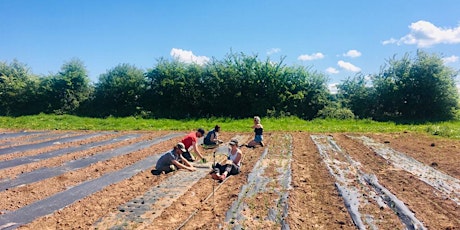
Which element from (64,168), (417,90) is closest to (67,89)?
(64,168)

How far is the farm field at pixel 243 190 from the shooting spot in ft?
17.2

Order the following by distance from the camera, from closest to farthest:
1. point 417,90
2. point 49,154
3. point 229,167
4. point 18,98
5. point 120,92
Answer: point 229,167
point 49,154
point 417,90
point 120,92
point 18,98

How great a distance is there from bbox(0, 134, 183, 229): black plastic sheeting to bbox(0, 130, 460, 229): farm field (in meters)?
0.02

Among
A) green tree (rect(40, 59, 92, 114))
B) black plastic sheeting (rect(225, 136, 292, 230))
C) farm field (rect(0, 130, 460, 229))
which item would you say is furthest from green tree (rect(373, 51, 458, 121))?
green tree (rect(40, 59, 92, 114))

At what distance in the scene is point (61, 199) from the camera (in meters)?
6.37


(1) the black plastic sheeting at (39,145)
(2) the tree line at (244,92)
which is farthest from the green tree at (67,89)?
(1) the black plastic sheeting at (39,145)

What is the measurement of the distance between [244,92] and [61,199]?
19386 mm

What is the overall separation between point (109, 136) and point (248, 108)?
38.2 ft

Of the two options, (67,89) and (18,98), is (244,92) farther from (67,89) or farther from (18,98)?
(18,98)

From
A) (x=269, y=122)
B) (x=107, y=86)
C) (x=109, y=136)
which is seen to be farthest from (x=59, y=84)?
(x=269, y=122)

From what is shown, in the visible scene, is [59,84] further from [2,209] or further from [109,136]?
[2,209]

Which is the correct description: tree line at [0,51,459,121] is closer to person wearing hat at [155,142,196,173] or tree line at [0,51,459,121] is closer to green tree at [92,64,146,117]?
green tree at [92,64,146,117]

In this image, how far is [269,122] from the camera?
71.1 ft

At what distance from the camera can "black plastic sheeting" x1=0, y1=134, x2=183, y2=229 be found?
5.35m
